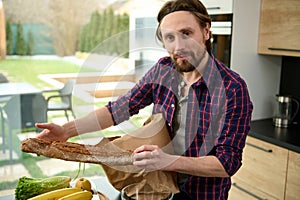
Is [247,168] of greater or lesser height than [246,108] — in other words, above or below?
below

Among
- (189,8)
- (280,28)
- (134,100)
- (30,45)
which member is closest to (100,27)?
(30,45)

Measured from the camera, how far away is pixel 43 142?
1.01m

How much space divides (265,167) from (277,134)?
21 centimetres

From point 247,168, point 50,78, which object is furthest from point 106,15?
point 247,168

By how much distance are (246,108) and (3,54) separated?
1.98 meters

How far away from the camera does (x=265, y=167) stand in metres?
2.11

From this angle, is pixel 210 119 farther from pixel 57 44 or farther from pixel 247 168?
pixel 57 44

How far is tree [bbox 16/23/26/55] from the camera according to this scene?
2.58 meters

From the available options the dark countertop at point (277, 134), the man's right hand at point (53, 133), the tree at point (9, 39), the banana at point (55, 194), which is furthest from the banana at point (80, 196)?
the tree at point (9, 39)

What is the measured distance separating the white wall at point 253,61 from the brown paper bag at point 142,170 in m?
1.32

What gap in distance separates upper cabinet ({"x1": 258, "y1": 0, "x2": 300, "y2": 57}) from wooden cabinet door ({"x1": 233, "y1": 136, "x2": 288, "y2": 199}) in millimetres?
584

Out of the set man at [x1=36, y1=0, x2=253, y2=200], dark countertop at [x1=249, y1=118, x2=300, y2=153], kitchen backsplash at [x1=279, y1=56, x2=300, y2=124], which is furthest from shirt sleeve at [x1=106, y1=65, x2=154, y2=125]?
kitchen backsplash at [x1=279, y1=56, x2=300, y2=124]

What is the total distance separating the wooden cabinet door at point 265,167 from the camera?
2016 mm

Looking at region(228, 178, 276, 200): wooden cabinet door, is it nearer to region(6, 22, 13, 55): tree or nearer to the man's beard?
the man's beard
